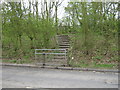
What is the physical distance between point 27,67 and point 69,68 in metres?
2.51

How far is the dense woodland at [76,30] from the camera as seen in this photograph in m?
9.27

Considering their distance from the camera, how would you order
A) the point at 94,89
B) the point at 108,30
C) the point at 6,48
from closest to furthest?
the point at 94,89 < the point at 108,30 < the point at 6,48

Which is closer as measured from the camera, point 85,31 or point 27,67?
point 27,67

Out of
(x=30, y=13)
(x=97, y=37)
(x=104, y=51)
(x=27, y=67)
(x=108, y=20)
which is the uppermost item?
(x=30, y=13)

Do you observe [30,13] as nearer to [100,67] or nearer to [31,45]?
[31,45]

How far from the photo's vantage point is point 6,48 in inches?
465

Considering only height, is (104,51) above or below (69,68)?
above

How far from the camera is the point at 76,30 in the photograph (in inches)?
421

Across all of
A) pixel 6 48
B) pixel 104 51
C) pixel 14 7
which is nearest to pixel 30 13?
pixel 14 7

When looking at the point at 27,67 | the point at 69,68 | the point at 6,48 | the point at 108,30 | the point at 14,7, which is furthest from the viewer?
the point at 6,48

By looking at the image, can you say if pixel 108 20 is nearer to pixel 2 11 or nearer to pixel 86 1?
pixel 86 1

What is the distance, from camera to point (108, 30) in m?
9.27

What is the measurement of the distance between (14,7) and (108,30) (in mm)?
6888

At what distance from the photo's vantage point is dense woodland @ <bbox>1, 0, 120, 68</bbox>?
30.4ft
